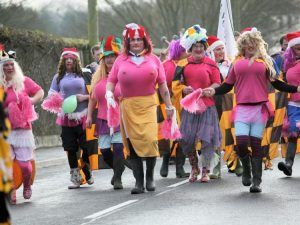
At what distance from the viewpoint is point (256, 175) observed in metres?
9.59

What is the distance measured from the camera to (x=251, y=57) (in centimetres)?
970

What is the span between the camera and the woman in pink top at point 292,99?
10961mm

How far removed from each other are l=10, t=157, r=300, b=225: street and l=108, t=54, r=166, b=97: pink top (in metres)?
1.11

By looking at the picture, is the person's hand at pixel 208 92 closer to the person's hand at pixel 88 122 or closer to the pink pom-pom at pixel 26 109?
the person's hand at pixel 88 122

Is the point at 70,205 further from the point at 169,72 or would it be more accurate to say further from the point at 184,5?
the point at 184,5

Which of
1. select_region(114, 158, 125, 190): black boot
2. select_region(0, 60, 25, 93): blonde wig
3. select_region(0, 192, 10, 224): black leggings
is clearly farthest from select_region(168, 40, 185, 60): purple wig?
select_region(0, 192, 10, 224): black leggings

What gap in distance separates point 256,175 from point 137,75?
1.64 meters

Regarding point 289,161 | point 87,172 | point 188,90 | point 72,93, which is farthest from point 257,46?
point 87,172

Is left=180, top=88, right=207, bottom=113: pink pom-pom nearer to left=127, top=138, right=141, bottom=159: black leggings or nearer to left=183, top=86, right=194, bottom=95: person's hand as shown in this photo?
left=183, top=86, right=194, bottom=95: person's hand

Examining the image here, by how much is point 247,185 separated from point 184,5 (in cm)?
3517

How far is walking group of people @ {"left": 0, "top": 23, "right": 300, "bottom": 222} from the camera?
9.64 meters

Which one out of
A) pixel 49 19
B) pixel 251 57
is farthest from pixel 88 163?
Answer: pixel 49 19

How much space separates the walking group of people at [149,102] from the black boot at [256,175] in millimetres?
10

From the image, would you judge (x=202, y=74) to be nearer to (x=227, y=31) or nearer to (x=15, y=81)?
(x=15, y=81)
